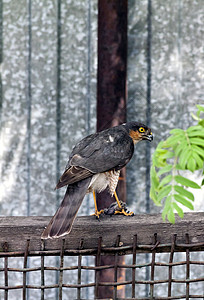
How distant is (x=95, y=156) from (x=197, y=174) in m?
1.69

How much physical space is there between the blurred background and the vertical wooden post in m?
0.21

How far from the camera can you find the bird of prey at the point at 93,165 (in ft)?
6.01

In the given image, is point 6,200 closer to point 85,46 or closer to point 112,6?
point 85,46

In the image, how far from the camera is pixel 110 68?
3.20 m

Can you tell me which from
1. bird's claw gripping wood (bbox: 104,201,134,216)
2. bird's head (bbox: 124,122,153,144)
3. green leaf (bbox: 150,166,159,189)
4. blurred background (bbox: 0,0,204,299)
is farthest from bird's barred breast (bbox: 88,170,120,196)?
blurred background (bbox: 0,0,204,299)

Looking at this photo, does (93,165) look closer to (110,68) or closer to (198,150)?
(198,150)

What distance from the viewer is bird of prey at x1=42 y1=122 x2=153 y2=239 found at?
1831mm

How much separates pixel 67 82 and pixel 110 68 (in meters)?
0.38

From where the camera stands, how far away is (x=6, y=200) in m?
3.48

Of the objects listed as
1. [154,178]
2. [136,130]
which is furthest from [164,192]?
[136,130]

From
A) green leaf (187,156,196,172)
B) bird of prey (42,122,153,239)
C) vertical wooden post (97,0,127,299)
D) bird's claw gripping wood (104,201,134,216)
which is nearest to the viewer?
green leaf (187,156,196,172)

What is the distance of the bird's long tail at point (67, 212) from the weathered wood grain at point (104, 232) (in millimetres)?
40

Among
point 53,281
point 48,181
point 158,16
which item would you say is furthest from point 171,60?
point 53,281

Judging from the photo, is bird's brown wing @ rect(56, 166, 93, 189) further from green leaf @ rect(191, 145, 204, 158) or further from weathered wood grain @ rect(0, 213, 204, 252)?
green leaf @ rect(191, 145, 204, 158)
